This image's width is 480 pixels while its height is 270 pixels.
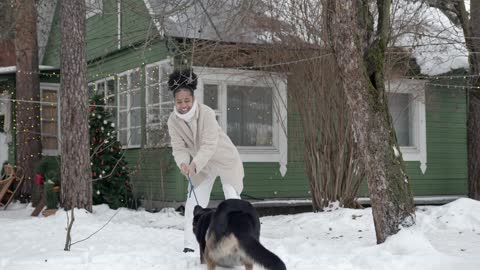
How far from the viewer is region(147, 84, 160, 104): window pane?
12055 mm

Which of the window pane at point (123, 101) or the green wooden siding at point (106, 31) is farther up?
the green wooden siding at point (106, 31)

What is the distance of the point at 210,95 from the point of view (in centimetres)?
1166

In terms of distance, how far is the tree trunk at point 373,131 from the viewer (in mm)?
6035

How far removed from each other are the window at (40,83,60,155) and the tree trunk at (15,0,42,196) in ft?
5.64

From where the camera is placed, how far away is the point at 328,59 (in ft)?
Answer: 32.4

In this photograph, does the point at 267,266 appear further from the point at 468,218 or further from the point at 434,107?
the point at 434,107

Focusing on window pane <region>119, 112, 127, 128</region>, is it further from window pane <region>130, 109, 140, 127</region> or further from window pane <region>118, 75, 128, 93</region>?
window pane <region>118, 75, 128, 93</region>

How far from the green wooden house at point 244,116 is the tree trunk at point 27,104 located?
1.56 m

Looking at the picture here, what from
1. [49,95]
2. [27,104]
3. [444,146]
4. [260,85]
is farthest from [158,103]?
[444,146]

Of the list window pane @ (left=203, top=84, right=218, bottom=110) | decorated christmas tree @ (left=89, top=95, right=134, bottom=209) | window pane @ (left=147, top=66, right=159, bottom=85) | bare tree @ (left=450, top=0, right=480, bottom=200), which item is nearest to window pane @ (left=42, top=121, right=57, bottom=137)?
decorated christmas tree @ (left=89, top=95, right=134, bottom=209)

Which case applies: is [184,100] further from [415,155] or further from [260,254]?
[415,155]

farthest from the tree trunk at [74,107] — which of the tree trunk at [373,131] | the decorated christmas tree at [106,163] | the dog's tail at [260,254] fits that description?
the dog's tail at [260,254]

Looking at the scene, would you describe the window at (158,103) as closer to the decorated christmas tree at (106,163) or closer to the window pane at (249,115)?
the decorated christmas tree at (106,163)

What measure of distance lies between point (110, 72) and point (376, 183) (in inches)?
370
